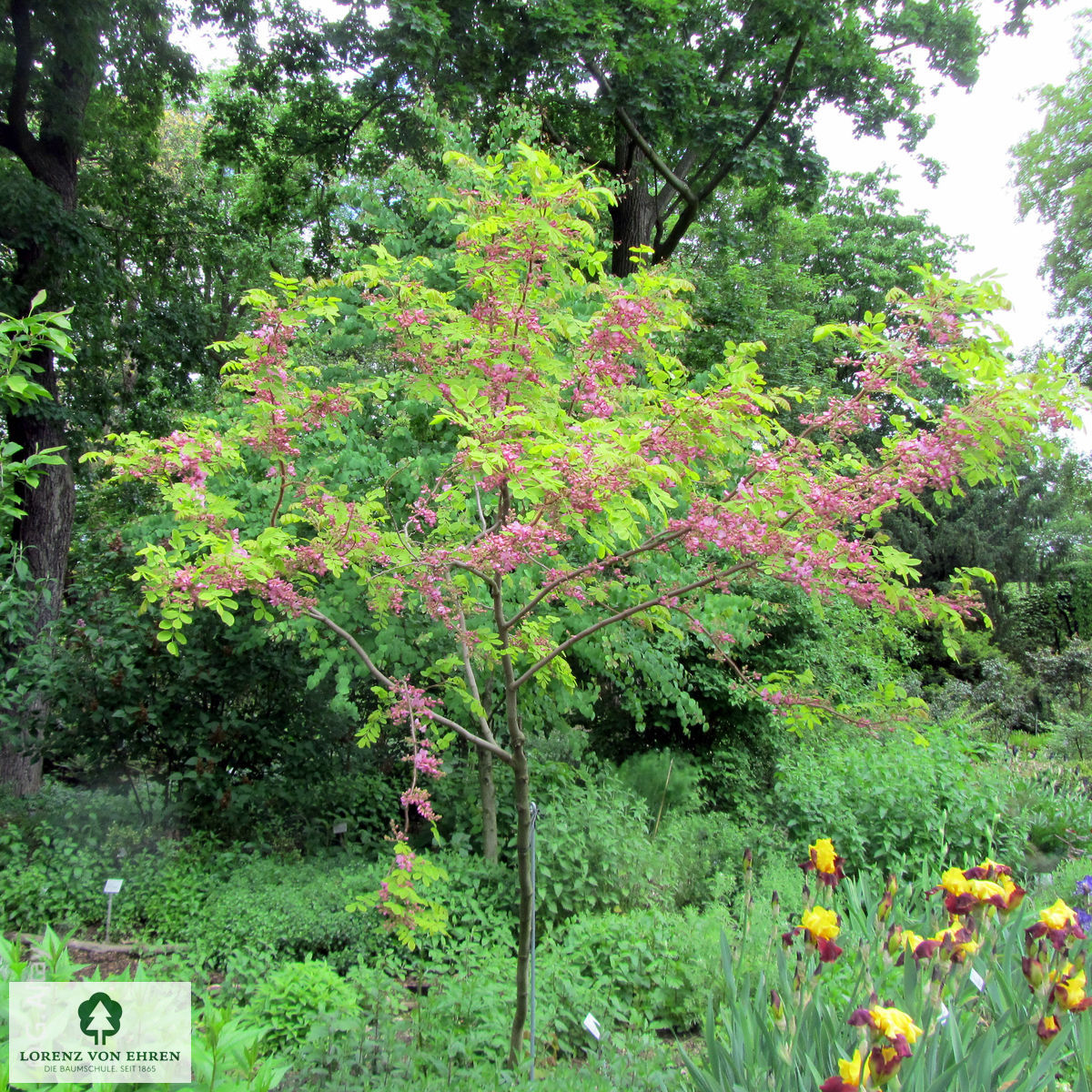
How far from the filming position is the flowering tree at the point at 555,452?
8.41 feet

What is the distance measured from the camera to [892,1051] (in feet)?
4.96

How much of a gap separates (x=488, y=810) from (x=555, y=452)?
3.46m

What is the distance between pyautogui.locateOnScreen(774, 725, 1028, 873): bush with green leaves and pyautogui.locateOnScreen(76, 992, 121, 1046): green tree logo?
13.1ft

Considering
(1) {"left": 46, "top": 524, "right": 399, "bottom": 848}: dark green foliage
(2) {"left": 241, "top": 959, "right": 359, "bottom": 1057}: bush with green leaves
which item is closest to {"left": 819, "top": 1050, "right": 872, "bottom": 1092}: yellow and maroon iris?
(2) {"left": 241, "top": 959, "right": 359, "bottom": 1057}: bush with green leaves

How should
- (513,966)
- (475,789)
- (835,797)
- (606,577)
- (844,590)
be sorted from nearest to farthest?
1. (844,590)
2. (513,966)
3. (606,577)
4. (835,797)
5. (475,789)

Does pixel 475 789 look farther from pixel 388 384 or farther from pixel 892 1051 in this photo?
pixel 892 1051

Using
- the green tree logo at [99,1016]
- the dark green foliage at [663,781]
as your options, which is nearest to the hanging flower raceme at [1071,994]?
the green tree logo at [99,1016]

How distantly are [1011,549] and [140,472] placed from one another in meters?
17.3

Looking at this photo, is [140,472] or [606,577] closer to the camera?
[140,472]

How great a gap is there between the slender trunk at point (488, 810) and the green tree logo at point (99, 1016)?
3219 millimetres

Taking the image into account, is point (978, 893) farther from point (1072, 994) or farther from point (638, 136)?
point (638, 136)

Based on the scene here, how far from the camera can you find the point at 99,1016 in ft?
5.90

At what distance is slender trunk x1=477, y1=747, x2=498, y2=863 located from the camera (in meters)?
5.03

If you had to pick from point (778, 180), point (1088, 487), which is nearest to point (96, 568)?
point (778, 180)
